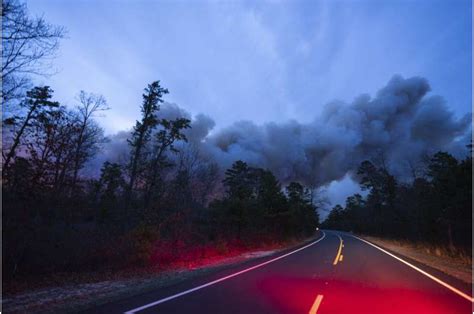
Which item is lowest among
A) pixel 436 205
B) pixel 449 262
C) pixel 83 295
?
pixel 83 295

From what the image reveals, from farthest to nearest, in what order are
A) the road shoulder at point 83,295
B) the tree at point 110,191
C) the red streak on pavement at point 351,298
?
the tree at point 110,191
the red streak on pavement at point 351,298
the road shoulder at point 83,295

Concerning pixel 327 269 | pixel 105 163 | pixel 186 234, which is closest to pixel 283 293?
pixel 327 269

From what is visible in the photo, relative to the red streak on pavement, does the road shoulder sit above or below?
below

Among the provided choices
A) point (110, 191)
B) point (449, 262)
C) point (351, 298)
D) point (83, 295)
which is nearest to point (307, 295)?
point (351, 298)

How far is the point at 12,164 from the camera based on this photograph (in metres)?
10.8

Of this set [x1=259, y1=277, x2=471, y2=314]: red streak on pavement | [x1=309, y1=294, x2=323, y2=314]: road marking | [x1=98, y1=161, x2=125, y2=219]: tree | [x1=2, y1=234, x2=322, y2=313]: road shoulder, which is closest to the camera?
[x1=309, y1=294, x2=323, y2=314]: road marking

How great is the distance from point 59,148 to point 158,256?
744 centimetres

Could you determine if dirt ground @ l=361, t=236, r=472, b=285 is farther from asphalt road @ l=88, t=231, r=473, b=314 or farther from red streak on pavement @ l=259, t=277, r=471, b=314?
red streak on pavement @ l=259, t=277, r=471, b=314

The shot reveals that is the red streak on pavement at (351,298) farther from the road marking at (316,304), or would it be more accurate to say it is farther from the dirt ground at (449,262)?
the dirt ground at (449,262)

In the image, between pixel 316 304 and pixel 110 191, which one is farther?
Answer: pixel 110 191

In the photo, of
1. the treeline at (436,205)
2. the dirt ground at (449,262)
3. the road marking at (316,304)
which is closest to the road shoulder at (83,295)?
the road marking at (316,304)

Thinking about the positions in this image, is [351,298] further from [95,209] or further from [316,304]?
[95,209]

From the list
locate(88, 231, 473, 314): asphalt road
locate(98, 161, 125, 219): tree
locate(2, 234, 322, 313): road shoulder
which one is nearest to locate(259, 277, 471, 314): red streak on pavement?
locate(88, 231, 473, 314): asphalt road

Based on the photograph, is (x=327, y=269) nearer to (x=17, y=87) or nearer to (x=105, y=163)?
(x=17, y=87)
